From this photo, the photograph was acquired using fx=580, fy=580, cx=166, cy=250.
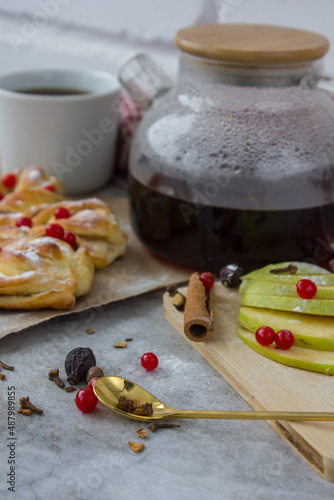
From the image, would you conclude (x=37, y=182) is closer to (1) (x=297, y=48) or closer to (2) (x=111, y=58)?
(1) (x=297, y=48)

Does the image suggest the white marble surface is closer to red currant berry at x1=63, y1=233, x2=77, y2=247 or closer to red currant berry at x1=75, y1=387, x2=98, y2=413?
red currant berry at x1=75, y1=387, x2=98, y2=413

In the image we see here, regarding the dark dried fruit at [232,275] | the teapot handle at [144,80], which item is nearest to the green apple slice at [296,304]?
the dark dried fruit at [232,275]

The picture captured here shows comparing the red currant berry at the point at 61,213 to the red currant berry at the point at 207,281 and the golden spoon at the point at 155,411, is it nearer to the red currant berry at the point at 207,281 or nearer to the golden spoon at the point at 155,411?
the red currant berry at the point at 207,281

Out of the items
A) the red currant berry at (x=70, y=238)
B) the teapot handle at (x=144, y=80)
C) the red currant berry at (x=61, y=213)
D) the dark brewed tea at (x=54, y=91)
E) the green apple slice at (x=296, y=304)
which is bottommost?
the red currant berry at (x=70, y=238)

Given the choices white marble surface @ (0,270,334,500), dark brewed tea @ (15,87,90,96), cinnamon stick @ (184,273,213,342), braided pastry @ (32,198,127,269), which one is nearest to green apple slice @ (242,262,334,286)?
cinnamon stick @ (184,273,213,342)

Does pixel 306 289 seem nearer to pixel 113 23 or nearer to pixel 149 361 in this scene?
pixel 149 361

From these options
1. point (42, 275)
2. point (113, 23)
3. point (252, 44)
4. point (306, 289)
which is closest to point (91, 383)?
point (42, 275)

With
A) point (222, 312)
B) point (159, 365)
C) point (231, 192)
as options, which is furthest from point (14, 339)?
point (231, 192)
